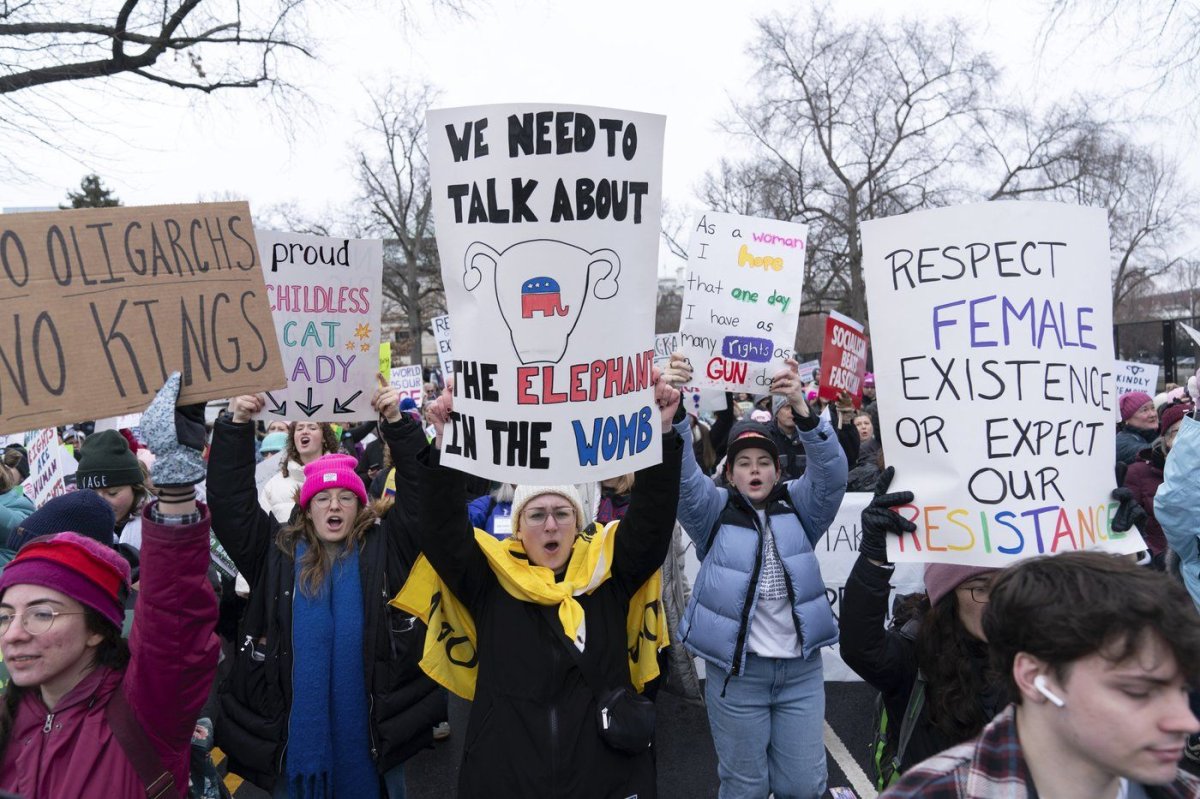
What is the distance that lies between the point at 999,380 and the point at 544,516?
152 cm

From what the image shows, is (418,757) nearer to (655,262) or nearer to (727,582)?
(727,582)

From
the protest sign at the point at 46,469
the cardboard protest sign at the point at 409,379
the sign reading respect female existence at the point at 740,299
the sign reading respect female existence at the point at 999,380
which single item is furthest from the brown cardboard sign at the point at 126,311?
the cardboard protest sign at the point at 409,379

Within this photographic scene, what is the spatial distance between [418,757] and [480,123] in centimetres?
391

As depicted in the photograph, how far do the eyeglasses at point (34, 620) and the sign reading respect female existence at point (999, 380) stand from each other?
2.27 m

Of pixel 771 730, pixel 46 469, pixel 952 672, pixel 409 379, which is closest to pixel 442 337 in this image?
pixel 409 379

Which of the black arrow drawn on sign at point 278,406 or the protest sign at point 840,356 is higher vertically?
the protest sign at point 840,356

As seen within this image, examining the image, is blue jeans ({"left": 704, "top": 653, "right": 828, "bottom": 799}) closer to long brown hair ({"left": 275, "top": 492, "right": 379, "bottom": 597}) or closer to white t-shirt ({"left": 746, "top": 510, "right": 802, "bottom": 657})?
white t-shirt ({"left": 746, "top": 510, "right": 802, "bottom": 657})

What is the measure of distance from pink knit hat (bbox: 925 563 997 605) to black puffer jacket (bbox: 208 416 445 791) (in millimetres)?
1777

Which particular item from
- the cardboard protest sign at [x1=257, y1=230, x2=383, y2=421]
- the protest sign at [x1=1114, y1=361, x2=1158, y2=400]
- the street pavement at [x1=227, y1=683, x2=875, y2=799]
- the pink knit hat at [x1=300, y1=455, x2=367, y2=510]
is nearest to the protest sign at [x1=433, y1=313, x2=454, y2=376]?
the street pavement at [x1=227, y1=683, x2=875, y2=799]

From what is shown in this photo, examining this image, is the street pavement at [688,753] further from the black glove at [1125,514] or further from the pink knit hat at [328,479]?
the black glove at [1125,514]

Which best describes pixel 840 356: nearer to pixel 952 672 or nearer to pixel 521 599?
pixel 952 672

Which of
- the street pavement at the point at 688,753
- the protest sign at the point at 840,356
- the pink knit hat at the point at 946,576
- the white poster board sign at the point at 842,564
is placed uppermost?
the protest sign at the point at 840,356

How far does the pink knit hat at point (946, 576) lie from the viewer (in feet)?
8.67

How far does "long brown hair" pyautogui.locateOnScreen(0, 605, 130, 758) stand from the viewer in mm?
2113
